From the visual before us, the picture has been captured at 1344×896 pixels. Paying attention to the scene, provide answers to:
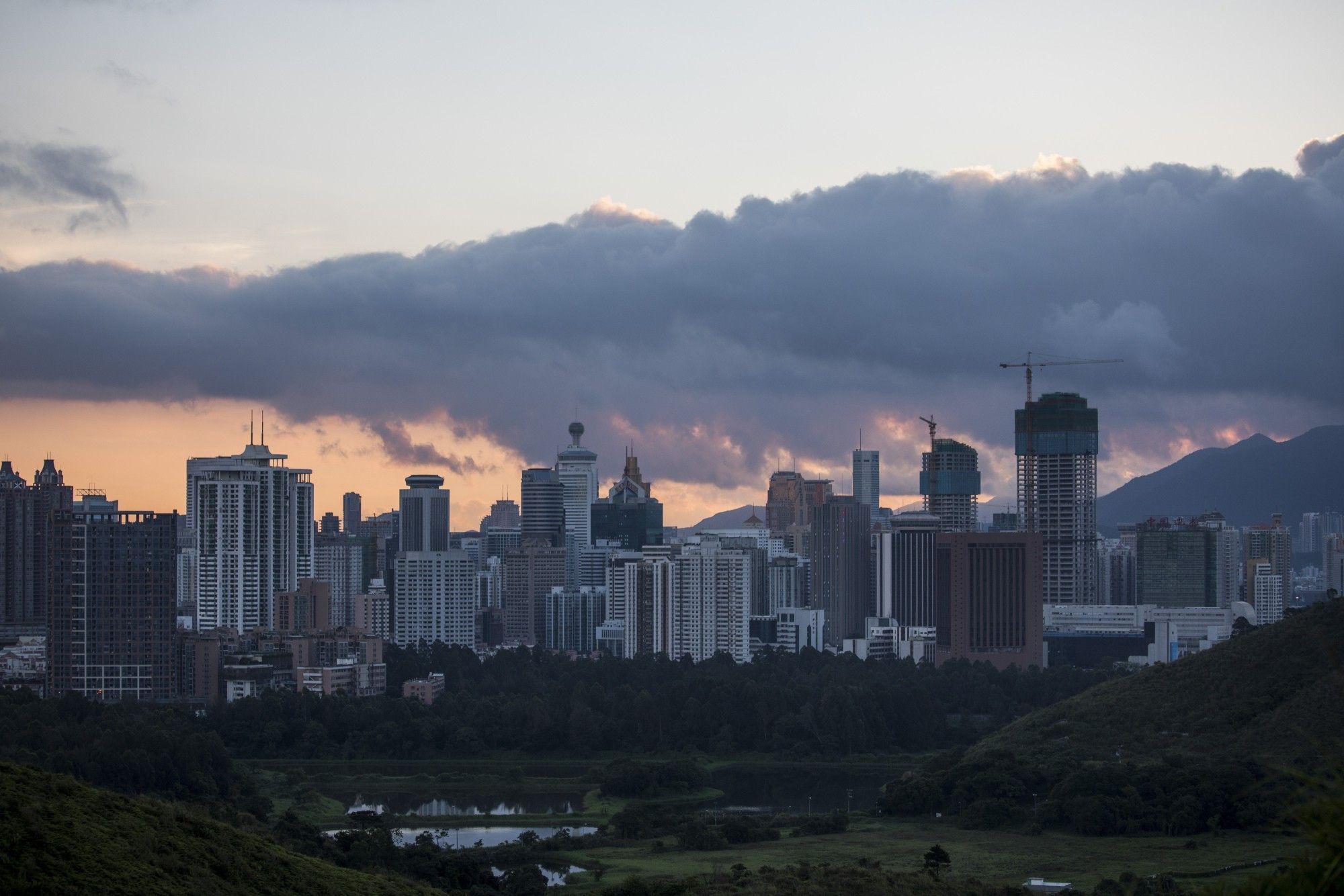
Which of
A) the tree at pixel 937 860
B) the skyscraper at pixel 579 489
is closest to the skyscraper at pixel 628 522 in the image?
the skyscraper at pixel 579 489

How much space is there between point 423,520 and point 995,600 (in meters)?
39.2

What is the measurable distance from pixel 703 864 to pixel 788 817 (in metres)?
5.18

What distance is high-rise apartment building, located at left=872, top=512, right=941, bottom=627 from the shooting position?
71.9 metres

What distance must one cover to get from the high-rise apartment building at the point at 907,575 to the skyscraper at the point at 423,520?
28.5 meters

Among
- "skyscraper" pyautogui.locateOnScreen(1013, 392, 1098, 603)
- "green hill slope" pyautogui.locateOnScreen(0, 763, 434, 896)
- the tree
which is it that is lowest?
the tree

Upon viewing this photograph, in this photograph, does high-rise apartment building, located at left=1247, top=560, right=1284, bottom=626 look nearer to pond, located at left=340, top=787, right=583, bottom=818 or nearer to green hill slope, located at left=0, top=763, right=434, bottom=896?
pond, located at left=340, top=787, right=583, bottom=818

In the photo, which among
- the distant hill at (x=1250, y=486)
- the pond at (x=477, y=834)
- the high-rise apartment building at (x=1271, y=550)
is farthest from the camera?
the distant hill at (x=1250, y=486)

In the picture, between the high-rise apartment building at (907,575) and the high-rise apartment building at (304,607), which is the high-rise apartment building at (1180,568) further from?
the high-rise apartment building at (304,607)

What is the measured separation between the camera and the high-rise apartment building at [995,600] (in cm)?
6069

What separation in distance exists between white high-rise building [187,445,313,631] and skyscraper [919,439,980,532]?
3830 cm

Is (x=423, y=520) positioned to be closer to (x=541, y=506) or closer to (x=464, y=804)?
(x=541, y=506)

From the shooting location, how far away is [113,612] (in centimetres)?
4425

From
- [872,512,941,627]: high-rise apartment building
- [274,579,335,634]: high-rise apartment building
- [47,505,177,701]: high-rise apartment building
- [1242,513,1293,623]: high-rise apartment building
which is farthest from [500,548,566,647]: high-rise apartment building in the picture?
[1242,513,1293,623]: high-rise apartment building

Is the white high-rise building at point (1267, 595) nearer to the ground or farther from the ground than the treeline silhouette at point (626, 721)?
farther from the ground
